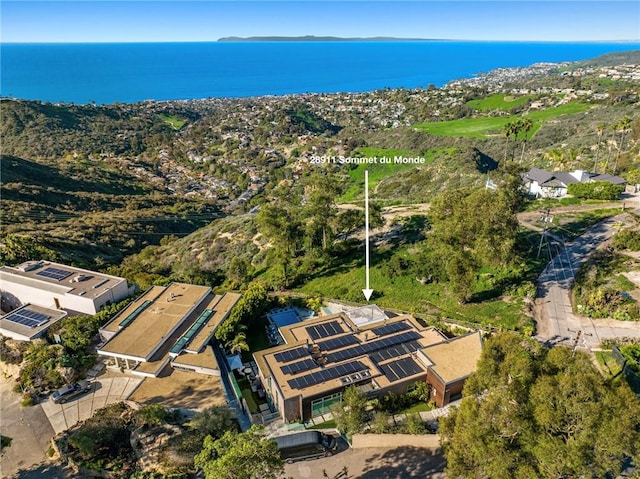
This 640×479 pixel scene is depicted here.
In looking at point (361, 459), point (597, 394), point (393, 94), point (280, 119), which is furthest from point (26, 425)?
point (393, 94)

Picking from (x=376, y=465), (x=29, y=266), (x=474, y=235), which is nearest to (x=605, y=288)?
(x=474, y=235)

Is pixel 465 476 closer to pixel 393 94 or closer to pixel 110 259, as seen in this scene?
pixel 110 259

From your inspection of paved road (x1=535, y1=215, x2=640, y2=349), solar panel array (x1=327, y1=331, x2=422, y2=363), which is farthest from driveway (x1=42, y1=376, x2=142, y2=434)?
paved road (x1=535, y1=215, x2=640, y2=349)

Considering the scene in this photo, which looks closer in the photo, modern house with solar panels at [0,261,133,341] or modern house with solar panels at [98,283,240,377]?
modern house with solar panels at [98,283,240,377]

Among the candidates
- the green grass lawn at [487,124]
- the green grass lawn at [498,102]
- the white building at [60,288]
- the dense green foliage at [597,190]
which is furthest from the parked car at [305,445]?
the green grass lawn at [498,102]

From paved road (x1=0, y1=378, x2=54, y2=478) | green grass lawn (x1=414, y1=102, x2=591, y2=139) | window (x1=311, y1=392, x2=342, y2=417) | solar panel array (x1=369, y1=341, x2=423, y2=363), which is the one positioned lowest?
paved road (x1=0, y1=378, x2=54, y2=478)

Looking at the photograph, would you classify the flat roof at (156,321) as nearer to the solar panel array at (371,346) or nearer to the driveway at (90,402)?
the driveway at (90,402)

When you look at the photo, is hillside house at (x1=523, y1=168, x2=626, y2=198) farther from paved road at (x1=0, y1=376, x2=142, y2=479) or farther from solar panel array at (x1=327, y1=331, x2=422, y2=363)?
paved road at (x1=0, y1=376, x2=142, y2=479)
